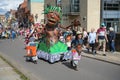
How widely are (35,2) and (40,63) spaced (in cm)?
7731

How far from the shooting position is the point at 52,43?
15.1 metres

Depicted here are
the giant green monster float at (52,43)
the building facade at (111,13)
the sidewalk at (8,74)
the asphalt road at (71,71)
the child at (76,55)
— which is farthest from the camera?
the building facade at (111,13)

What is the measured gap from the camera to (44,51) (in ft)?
51.4

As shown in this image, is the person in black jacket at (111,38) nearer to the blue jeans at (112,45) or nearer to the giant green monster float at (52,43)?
the blue jeans at (112,45)

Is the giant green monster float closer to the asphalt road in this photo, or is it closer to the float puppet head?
the float puppet head

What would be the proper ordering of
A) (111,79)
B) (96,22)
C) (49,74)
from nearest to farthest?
(111,79) < (49,74) < (96,22)

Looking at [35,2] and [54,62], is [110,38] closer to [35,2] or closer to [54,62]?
[54,62]

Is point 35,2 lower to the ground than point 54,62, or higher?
higher

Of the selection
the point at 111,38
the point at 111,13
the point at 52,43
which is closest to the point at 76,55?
the point at 52,43

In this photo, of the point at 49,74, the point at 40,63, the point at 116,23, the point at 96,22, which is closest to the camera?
the point at 49,74

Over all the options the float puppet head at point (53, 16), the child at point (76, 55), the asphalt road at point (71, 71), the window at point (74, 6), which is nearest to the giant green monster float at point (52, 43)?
the float puppet head at point (53, 16)

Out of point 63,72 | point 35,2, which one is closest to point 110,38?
point 63,72

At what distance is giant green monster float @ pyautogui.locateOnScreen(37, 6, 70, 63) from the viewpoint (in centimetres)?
1505

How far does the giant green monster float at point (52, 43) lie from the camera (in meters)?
15.0
